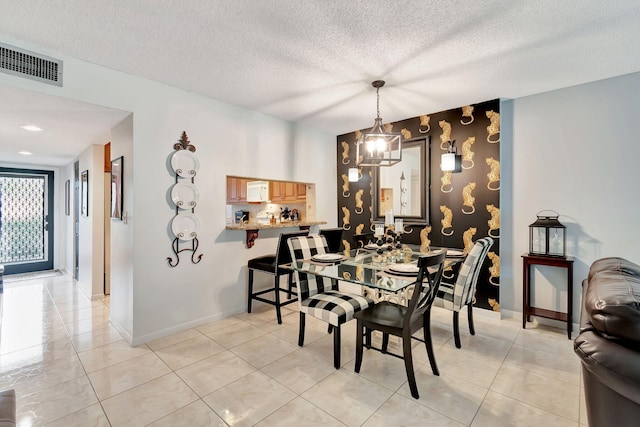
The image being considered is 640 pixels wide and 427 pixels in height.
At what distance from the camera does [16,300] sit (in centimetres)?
401

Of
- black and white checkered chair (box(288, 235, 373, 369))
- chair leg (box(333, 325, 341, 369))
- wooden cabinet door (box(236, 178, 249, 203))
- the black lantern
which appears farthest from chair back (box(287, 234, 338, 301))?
the black lantern

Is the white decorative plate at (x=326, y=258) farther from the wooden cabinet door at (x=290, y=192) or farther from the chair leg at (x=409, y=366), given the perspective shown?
the wooden cabinet door at (x=290, y=192)

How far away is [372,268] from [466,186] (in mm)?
1885

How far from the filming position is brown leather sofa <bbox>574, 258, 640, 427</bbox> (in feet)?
3.30

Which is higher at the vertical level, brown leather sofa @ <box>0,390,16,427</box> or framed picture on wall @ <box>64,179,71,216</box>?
framed picture on wall @ <box>64,179,71,216</box>

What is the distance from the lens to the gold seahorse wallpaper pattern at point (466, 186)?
3.33m

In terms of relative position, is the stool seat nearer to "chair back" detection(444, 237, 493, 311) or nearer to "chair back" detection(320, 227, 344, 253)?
Answer: "chair back" detection(320, 227, 344, 253)

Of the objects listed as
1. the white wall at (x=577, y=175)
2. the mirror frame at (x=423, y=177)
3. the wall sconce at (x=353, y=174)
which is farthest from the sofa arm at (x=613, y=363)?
the wall sconce at (x=353, y=174)

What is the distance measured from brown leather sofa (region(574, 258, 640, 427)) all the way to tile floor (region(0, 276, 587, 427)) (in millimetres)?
784

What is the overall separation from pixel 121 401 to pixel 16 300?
3546 millimetres

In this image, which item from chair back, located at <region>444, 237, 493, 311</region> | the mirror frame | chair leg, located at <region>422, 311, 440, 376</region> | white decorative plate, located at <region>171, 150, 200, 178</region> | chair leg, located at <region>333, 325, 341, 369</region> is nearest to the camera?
chair leg, located at <region>422, 311, 440, 376</region>

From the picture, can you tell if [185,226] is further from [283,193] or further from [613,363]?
[613,363]

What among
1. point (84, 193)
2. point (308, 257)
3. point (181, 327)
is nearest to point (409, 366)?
point (308, 257)

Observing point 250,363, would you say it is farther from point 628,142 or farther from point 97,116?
point 628,142
